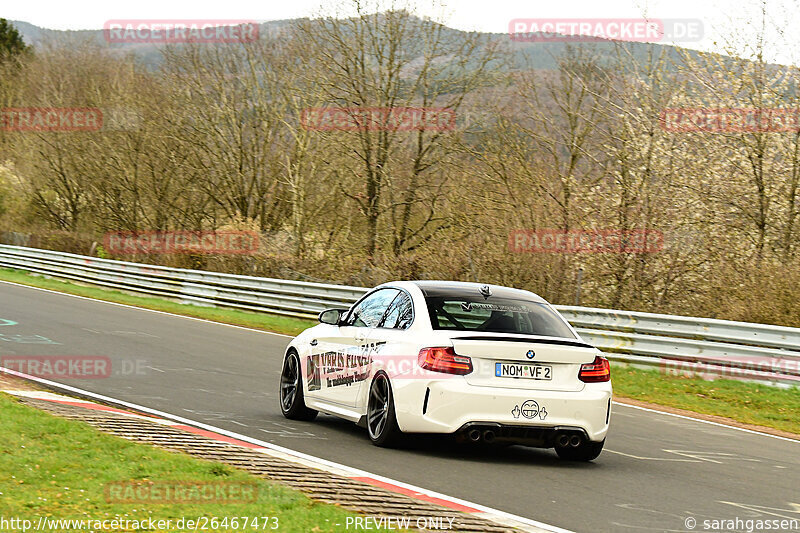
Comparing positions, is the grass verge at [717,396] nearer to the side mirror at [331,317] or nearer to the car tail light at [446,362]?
the side mirror at [331,317]

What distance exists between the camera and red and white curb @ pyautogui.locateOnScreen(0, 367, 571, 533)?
6520 mm

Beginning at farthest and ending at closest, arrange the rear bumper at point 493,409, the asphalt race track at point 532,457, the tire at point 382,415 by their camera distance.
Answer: the tire at point 382,415
the rear bumper at point 493,409
the asphalt race track at point 532,457

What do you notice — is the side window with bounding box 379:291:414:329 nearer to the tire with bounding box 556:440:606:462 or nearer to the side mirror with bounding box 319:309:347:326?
the side mirror with bounding box 319:309:347:326

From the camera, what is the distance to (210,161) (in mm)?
43125

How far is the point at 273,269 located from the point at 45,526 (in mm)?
25231

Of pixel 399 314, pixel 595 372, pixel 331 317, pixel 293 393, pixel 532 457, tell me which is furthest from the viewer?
pixel 293 393

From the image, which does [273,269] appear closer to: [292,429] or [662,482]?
[292,429]

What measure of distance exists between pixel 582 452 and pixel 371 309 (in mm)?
2467

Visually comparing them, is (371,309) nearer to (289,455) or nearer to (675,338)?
(289,455)

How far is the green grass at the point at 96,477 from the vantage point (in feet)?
19.0

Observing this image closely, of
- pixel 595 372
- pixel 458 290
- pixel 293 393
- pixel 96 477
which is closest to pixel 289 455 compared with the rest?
pixel 96 477

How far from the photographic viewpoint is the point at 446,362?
851 cm

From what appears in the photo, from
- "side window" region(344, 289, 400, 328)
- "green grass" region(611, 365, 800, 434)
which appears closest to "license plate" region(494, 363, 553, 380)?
"side window" region(344, 289, 400, 328)

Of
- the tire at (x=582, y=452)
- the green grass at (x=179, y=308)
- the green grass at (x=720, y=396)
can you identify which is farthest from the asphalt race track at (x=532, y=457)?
the green grass at (x=179, y=308)
